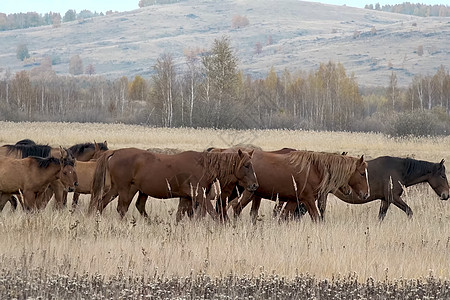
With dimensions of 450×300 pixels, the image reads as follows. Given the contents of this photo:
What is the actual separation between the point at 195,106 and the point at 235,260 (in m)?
42.6

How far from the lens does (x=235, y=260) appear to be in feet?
26.9

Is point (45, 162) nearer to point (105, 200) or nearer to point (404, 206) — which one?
point (105, 200)

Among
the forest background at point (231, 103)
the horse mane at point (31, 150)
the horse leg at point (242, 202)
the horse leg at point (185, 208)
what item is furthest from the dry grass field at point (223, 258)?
the forest background at point (231, 103)

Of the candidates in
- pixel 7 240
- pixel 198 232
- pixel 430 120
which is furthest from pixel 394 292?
pixel 430 120

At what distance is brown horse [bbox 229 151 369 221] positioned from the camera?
11477 millimetres

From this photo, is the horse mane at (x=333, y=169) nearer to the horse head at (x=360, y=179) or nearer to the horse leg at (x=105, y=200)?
the horse head at (x=360, y=179)

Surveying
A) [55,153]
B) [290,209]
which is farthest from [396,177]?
[55,153]

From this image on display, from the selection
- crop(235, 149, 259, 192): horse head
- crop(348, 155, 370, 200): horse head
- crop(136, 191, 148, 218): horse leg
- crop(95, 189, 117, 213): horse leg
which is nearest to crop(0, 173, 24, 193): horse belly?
crop(95, 189, 117, 213): horse leg

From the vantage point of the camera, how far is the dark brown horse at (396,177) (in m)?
12.8

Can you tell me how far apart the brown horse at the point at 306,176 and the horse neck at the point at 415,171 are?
179cm

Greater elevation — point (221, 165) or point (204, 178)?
point (221, 165)

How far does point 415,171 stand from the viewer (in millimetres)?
13023

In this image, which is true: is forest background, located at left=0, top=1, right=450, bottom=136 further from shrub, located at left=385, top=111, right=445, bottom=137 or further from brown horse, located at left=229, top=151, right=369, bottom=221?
brown horse, located at left=229, top=151, right=369, bottom=221

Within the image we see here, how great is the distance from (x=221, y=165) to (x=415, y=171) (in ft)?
12.9
